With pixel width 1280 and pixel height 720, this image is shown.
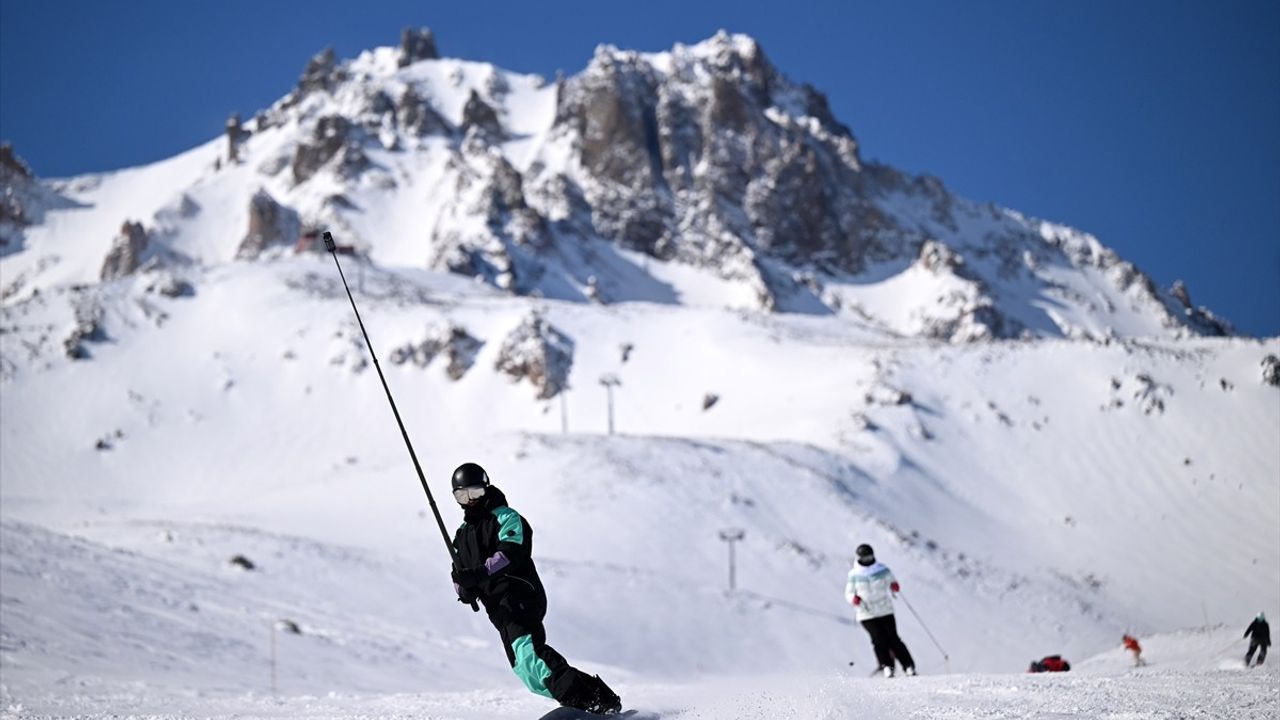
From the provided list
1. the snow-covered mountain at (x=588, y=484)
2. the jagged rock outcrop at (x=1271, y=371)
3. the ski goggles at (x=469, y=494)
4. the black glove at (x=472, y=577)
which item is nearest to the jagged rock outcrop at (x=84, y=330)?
the snow-covered mountain at (x=588, y=484)

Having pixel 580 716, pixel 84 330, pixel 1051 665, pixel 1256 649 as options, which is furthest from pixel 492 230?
pixel 580 716

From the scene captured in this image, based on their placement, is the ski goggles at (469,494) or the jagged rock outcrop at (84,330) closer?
the ski goggles at (469,494)

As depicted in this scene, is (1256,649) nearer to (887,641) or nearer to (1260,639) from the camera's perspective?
(1260,639)

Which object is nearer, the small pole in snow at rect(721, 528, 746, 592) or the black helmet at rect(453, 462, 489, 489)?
the black helmet at rect(453, 462, 489, 489)

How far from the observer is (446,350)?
86.2 meters

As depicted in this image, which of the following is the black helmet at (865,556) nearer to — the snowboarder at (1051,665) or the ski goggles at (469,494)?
the snowboarder at (1051,665)

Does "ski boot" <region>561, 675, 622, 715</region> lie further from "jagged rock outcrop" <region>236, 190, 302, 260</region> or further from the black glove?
"jagged rock outcrop" <region>236, 190, 302, 260</region>

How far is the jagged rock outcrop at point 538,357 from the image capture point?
82.1 m

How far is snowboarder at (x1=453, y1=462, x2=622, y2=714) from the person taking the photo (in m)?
7.60

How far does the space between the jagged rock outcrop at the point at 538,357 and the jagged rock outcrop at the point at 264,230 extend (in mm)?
97288

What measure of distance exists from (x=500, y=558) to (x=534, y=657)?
31.4 inches

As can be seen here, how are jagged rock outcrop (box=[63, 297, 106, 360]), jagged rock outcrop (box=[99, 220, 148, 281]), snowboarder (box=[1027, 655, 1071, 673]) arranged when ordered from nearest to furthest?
snowboarder (box=[1027, 655, 1071, 673])
jagged rock outcrop (box=[63, 297, 106, 360])
jagged rock outcrop (box=[99, 220, 148, 281])

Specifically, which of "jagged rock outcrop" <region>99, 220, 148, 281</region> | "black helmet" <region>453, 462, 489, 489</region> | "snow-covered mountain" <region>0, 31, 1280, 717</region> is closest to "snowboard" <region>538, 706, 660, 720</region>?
"snow-covered mountain" <region>0, 31, 1280, 717</region>

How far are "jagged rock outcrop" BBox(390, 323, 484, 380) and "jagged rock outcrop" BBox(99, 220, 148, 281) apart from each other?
102 metres
